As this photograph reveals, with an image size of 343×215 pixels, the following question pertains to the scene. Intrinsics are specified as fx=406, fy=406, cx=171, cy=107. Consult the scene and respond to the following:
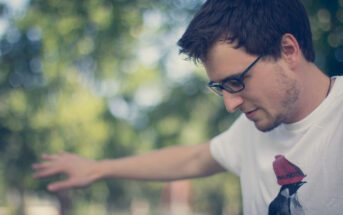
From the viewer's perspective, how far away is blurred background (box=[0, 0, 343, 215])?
704cm

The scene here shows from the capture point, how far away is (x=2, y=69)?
926 centimetres

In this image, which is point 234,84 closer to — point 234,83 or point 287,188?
point 234,83

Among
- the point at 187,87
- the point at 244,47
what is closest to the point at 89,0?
the point at 187,87

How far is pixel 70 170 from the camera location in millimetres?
2545

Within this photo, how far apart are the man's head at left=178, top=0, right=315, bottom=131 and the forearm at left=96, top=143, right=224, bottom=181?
0.67 meters

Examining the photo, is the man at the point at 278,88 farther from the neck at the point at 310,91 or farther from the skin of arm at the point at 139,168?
the skin of arm at the point at 139,168

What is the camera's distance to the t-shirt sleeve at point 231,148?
2.31m

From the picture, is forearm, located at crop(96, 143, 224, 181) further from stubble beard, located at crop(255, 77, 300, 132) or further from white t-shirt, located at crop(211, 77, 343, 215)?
stubble beard, located at crop(255, 77, 300, 132)

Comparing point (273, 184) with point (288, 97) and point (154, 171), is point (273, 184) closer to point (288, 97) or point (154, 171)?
point (288, 97)

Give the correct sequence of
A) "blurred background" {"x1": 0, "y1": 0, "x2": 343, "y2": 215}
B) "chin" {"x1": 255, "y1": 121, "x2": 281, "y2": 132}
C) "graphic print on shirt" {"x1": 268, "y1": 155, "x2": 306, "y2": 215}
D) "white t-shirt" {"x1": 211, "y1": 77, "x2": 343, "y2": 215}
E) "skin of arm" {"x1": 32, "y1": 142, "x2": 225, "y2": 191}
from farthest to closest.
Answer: "blurred background" {"x1": 0, "y1": 0, "x2": 343, "y2": 215}
"skin of arm" {"x1": 32, "y1": 142, "x2": 225, "y2": 191}
"chin" {"x1": 255, "y1": 121, "x2": 281, "y2": 132}
"graphic print on shirt" {"x1": 268, "y1": 155, "x2": 306, "y2": 215}
"white t-shirt" {"x1": 211, "y1": 77, "x2": 343, "y2": 215}

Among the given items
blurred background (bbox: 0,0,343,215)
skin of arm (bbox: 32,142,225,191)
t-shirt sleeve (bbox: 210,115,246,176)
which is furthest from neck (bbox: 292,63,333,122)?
blurred background (bbox: 0,0,343,215)

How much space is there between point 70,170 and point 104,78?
6.98m

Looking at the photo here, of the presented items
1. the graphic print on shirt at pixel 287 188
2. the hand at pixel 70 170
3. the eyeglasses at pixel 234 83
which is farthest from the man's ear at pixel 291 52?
the hand at pixel 70 170

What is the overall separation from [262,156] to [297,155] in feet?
0.84
